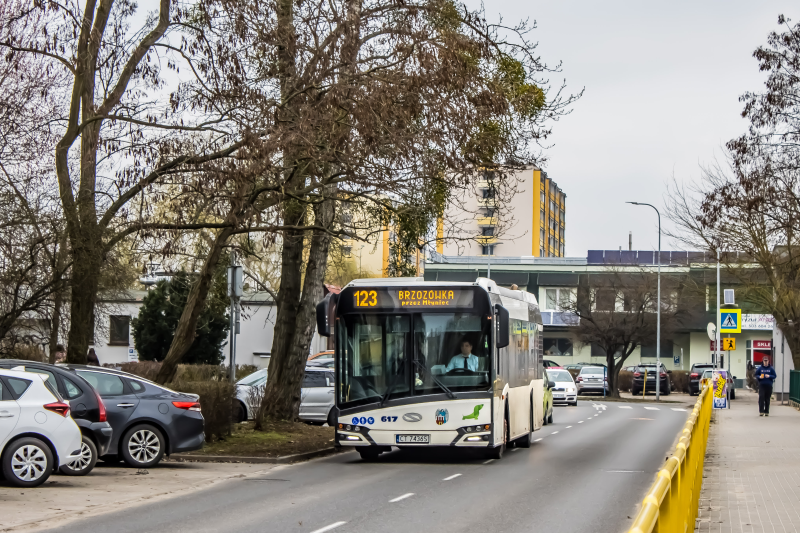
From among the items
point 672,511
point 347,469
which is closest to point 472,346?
point 347,469

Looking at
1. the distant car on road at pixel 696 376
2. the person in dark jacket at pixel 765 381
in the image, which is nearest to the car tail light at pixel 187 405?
the person in dark jacket at pixel 765 381

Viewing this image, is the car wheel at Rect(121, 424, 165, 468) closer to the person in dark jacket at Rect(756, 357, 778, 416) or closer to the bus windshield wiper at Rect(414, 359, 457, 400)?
the bus windshield wiper at Rect(414, 359, 457, 400)

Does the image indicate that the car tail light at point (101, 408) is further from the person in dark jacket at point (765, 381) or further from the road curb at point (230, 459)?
the person in dark jacket at point (765, 381)

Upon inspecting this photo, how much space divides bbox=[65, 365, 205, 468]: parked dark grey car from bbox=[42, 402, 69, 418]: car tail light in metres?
2.65

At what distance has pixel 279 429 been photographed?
23.2m

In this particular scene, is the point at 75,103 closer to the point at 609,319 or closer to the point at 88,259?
the point at 88,259

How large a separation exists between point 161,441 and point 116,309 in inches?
484

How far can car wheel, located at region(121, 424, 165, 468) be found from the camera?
1662 cm

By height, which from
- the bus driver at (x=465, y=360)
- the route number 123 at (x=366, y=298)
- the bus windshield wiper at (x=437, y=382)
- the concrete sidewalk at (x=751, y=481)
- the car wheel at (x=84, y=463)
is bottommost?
the concrete sidewalk at (x=751, y=481)

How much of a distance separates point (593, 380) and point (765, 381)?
82.4 ft

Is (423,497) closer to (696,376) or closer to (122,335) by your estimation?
(122,335)

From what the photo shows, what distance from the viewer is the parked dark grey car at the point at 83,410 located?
15.0 meters

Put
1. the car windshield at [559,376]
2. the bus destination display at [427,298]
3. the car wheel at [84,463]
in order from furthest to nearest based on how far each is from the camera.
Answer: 1. the car windshield at [559,376]
2. the bus destination display at [427,298]
3. the car wheel at [84,463]

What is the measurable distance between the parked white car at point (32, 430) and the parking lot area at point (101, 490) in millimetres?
264
